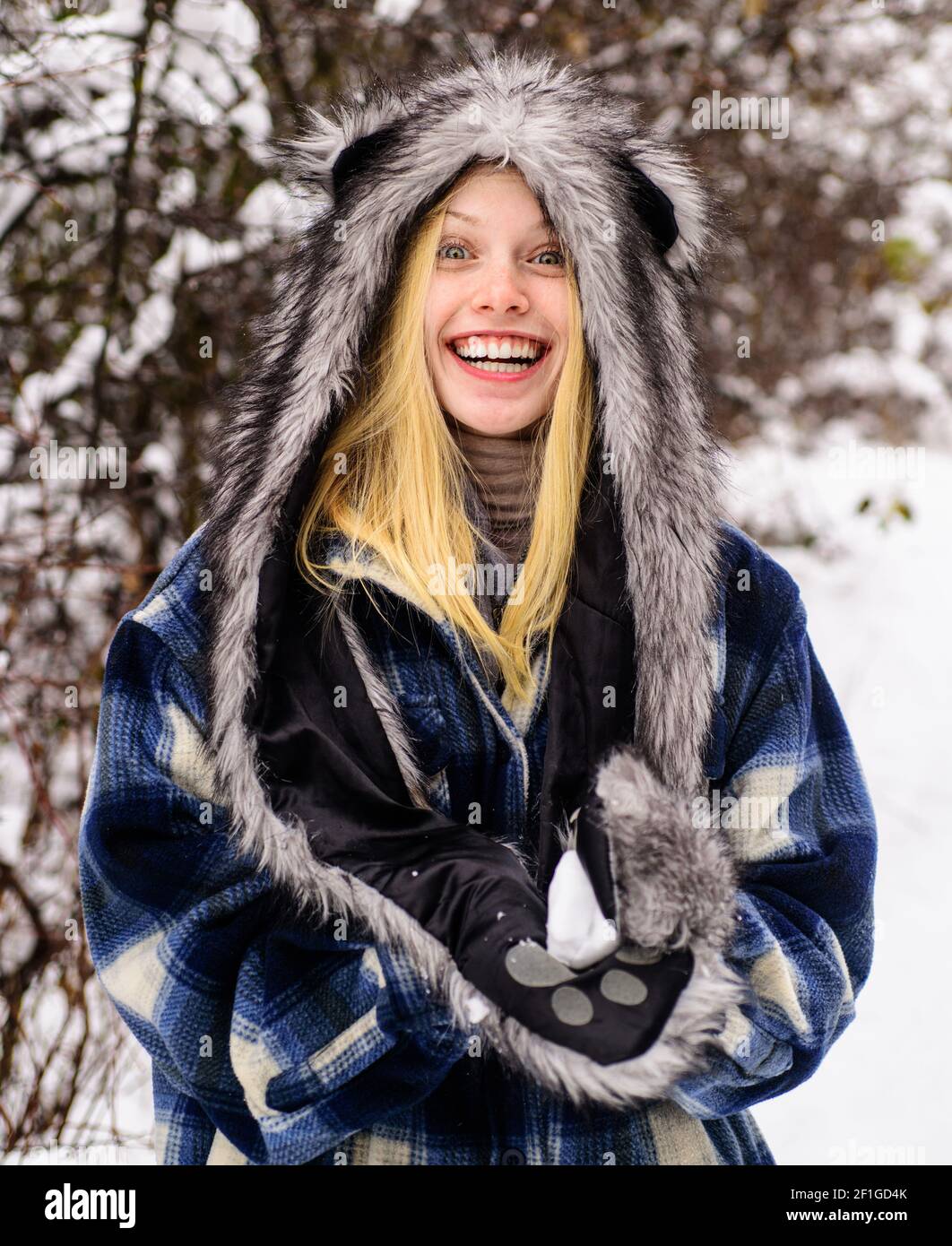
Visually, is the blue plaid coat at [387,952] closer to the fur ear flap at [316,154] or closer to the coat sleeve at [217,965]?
the coat sleeve at [217,965]

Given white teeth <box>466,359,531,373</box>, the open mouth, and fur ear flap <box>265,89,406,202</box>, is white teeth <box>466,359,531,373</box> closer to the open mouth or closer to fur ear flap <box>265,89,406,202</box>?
the open mouth

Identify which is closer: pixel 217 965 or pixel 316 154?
pixel 217 965

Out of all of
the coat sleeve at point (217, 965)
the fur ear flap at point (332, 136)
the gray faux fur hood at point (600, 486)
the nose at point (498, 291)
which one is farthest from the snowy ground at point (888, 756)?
the coat sleeve at point (217, 965)

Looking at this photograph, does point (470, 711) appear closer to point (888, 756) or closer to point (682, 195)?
point (682, 195)

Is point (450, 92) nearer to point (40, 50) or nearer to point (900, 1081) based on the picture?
point (40, 50)

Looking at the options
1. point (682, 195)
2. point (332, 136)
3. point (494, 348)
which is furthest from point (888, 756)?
point (332, 136)

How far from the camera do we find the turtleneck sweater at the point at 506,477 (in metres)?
1.77

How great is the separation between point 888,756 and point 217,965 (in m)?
3.86

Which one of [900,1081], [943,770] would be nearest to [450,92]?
[900,1081]

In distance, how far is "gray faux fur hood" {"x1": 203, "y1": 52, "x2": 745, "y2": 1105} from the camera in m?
1.35

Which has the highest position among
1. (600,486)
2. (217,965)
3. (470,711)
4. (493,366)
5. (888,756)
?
(493,366)

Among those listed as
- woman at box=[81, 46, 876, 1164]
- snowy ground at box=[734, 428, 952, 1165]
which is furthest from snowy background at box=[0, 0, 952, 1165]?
woman at box=[81, 46, 876, 1164]

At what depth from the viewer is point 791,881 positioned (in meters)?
1.55

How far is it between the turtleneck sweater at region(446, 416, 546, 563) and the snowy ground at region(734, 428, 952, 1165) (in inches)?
13.8
